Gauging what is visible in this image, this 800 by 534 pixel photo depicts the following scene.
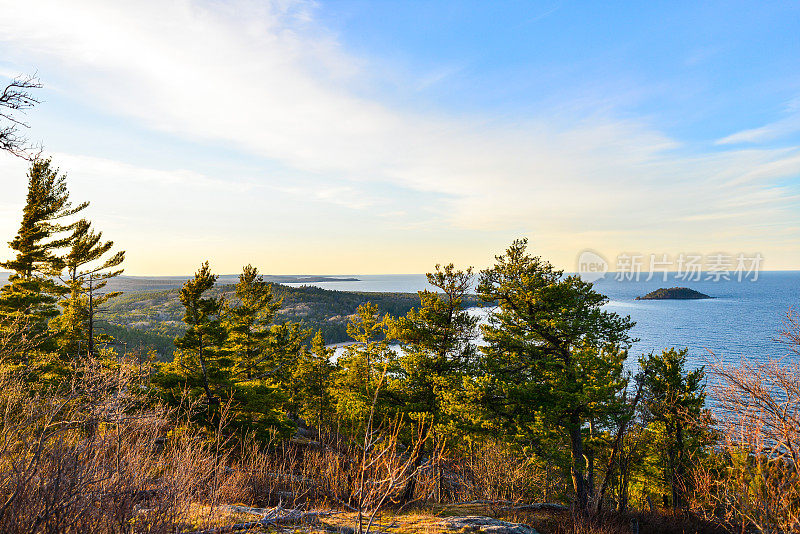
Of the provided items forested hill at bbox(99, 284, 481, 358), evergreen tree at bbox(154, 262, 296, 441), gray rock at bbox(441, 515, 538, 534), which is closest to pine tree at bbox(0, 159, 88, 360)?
evergreen tree at bbox(154, 262, 296, 441)

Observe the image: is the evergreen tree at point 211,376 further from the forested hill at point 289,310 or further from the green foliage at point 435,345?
the forested hill at point 289,310

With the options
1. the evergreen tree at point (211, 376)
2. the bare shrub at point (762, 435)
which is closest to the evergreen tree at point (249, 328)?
the evergreen tree at point (211, 376)

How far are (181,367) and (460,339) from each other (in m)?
16.1

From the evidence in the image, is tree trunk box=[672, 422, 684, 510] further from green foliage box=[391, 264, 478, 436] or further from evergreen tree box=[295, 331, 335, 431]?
evergreen tree box=[295, 331, 335, 431]

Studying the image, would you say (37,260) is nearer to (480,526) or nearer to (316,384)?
(316,384)

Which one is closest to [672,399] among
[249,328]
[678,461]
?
[678,461]

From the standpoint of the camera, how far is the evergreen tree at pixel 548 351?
18.0 m

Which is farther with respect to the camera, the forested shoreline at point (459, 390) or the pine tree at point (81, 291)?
the pine tree at point (81, 291)

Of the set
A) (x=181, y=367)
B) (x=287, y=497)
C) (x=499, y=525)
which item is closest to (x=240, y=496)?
(x=287, y=497)

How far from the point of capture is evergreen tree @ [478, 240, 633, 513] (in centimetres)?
1800

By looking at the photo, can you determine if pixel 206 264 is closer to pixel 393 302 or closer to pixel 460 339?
pixel 460 339

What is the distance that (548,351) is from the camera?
20359 mm

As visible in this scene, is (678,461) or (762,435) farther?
(678,461)

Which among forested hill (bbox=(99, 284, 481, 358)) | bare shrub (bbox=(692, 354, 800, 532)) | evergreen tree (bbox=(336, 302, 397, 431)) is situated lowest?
forested hill (bbox=(99, 284, 481, 358))
